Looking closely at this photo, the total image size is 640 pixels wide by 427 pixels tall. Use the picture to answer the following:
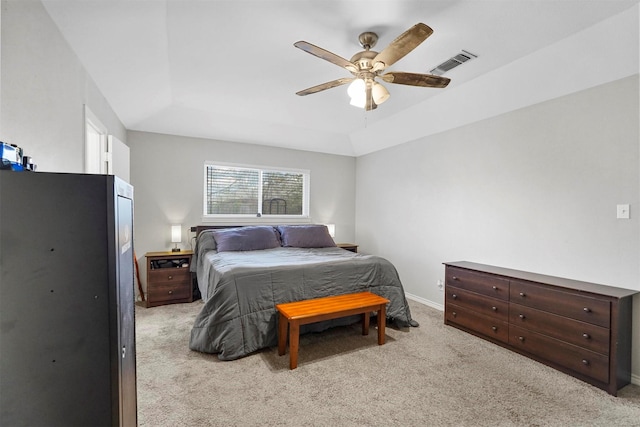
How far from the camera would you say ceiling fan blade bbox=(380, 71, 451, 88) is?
2.24 metres

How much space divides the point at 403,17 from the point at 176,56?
184 centimetres

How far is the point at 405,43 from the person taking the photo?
1819mm

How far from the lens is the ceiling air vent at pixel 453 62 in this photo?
2.47m

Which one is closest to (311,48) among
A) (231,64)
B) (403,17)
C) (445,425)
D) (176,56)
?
(403,17)

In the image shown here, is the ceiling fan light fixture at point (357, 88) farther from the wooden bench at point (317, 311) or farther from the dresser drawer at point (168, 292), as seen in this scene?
the dresser drawer at point (168, 292)

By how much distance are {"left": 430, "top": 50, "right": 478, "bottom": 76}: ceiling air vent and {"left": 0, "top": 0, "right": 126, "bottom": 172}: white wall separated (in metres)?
2.77

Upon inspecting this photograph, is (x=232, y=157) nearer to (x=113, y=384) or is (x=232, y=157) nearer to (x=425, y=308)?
(x=425, y=308)

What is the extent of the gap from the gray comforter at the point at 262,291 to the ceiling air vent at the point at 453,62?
1953mm

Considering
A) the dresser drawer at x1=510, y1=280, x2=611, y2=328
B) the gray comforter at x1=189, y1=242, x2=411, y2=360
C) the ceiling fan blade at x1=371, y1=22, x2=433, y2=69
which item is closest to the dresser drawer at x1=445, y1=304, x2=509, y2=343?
the dresser drawer at x1=510, y1=280, x2=611, y2=328

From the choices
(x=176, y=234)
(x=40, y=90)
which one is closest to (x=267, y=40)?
(x=40, y=90)

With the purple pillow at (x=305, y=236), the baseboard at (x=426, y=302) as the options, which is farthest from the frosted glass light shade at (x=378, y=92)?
the baseboard at (x=426, y=302)

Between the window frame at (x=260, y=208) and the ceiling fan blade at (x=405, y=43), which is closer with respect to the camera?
the ceiling fan blade at (x=405, y=43)

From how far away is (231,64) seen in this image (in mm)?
2645

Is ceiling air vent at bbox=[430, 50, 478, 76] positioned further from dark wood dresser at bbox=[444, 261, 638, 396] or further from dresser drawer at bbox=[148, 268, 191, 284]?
dresser drawer at bbox=[148, 268, 191, 284]
